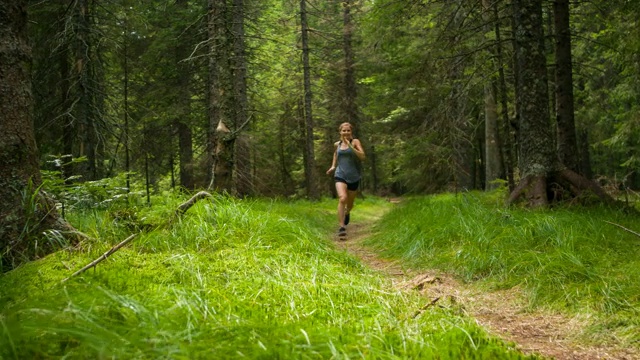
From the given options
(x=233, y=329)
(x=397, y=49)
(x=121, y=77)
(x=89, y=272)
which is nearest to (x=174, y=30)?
(x=121, y=77)

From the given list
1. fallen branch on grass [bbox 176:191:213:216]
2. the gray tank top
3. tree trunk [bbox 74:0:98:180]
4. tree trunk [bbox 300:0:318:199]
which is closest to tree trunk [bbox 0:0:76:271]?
fallen branch on grass [bbox 176:191:213:216]

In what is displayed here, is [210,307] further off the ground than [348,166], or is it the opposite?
[348,166]

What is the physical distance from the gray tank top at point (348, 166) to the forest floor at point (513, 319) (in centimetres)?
378

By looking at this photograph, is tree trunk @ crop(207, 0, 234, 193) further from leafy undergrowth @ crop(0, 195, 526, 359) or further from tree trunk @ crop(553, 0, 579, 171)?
tree trunk @ crop(553, 0, 579, 171)

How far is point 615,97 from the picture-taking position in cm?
1483

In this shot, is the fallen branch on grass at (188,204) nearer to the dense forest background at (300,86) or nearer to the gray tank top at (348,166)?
the dense forest background at (300,86)

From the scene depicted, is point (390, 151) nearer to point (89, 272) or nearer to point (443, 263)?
point (443, 263)

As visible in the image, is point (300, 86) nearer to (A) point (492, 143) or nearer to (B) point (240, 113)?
→ (B) point (240, 113)

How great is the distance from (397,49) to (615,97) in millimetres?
8835

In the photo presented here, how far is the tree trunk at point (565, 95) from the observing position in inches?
293

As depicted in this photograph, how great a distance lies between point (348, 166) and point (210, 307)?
20.2 feet

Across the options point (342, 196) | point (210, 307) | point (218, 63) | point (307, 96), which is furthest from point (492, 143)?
point (210, 307)

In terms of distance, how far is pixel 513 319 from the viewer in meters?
3.07

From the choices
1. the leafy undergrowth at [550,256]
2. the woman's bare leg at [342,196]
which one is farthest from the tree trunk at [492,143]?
the leafy undergrowth at [550,256]
